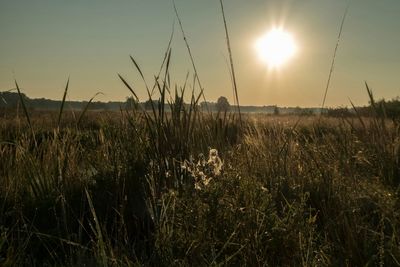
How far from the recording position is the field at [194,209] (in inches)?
78.7

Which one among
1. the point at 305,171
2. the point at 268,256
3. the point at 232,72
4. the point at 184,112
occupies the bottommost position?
the point at 268,256

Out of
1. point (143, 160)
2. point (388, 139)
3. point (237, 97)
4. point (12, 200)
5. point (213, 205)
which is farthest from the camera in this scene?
point (388, 139)

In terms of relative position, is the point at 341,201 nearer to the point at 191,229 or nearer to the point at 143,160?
the point at 191,229

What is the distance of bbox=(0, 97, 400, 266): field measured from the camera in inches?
78.7

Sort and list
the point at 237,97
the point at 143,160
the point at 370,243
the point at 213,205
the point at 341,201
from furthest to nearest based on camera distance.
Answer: the point at 143,160
the point at 237,97
the point at 341,201
the point at 213,205
the point at 370,243

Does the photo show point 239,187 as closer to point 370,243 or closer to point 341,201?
point 341,201

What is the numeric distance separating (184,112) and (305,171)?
3.77ft

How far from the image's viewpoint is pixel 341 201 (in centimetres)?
238

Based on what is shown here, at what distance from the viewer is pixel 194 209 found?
7.23 ft

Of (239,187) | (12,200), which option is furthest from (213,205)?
(12,200)

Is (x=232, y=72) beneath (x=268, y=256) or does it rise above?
above

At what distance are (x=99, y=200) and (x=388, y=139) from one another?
2.67 metres

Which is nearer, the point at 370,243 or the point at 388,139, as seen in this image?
the point at 370,243

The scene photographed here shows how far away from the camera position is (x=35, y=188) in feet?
9.46
